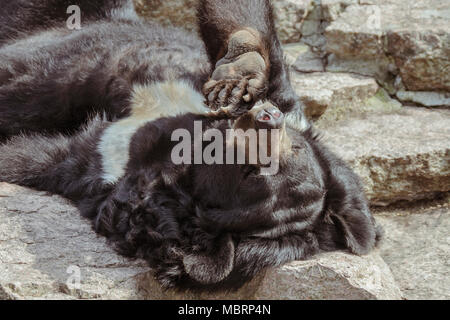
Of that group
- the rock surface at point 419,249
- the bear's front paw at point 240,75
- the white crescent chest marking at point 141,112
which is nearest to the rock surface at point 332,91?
the rock surface at point 419,249

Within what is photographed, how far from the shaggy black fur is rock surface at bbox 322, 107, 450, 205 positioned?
71 cm

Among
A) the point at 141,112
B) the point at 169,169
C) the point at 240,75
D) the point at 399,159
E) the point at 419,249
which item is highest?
the point at 240,75

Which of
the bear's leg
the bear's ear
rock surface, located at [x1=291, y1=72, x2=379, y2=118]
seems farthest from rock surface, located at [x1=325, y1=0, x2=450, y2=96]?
the bear's ear

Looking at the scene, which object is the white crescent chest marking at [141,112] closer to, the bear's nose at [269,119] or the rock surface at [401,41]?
the bear's nose at [269,119]

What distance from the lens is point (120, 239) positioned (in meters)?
2.46

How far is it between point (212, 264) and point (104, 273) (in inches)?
15.3

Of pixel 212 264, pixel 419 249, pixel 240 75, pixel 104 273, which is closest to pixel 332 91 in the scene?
pixel 419 249

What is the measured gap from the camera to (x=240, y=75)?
8.51 ft

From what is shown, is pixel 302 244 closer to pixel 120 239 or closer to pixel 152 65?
pixel 120 239

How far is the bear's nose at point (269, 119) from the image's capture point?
2.24m

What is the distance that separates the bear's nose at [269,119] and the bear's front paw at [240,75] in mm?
203

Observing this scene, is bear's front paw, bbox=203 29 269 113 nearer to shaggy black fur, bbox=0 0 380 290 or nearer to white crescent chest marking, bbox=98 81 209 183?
shaggy black fur, bbox=0 0 380 290

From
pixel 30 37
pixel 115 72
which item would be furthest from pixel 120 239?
pixel 30 37

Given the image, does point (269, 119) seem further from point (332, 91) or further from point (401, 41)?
point (401, 41)
